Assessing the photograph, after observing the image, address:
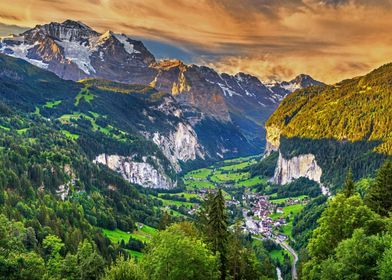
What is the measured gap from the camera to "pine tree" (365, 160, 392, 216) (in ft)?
212

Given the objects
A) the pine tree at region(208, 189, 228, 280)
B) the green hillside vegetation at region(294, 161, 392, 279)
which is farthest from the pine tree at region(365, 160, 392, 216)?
the pine tree at region(208, 189, 228, 280)

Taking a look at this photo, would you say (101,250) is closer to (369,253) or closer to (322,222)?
(322,222)

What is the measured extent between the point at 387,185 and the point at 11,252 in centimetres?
5294

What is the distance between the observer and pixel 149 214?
18638 centimetres

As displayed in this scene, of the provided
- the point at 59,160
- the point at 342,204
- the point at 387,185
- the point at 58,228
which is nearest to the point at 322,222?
the point at 342,204

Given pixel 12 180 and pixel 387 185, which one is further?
pixel 12 180

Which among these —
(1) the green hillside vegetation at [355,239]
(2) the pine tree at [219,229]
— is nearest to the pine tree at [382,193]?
(1) the green hillside vegetation at [355,239]

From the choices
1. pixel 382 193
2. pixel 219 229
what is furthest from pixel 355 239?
pixel 382 193

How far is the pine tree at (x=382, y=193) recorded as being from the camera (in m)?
64.6

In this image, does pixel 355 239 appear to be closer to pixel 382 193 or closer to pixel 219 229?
pixel 219 229

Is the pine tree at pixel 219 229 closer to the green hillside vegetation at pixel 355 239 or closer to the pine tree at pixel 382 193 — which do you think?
the green hillside vegetation at pixel 355 239

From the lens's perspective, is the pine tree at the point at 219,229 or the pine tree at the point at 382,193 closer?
the pine tree at the point at 219,229

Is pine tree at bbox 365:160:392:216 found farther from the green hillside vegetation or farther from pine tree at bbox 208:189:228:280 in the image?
pine tree at bbox 208:189:228:280

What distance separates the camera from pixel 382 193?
6525cm
